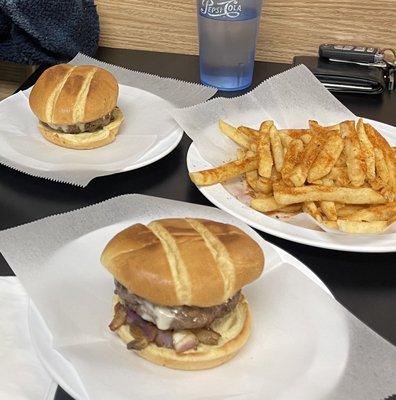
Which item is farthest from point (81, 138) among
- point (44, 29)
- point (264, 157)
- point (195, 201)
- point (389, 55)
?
point (389, 55)

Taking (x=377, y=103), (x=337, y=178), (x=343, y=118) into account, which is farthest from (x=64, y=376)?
A: (x=377, y=103)

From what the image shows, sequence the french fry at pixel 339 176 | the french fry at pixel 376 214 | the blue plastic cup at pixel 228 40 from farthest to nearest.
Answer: the blue plastic cup at pixel 228 40 < the french fry at pixel 339 176 < the french fry at pixel 376 214

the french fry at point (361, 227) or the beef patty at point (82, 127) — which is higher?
the french fry at point (361, 227)

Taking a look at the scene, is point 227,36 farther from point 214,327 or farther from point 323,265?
point 214,327

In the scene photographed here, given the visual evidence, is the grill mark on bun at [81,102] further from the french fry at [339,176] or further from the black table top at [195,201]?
the french fry at [339,176]

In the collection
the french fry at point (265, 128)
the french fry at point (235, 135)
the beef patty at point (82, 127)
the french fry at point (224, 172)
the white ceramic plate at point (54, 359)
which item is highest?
the white ceramic plate at point (54, 359)

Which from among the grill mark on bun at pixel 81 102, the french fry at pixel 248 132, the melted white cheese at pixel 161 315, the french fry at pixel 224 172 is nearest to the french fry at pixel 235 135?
the french fry at pixel 248 132
